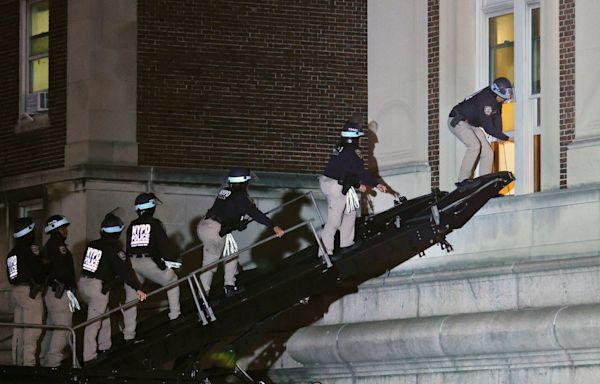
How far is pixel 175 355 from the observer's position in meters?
23.1

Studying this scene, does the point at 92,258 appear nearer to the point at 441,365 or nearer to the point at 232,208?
the point at 232,208

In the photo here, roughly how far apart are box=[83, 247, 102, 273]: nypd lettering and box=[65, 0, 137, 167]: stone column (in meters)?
5.58

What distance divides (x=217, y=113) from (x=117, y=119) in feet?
6.36

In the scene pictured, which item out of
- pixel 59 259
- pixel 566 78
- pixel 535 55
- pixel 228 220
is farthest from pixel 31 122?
pixel 566 78

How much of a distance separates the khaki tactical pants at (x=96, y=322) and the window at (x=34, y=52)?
7781mm

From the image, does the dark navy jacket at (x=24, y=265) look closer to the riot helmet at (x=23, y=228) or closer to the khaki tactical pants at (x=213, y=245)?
the riot helmet at (x=23, y=228)

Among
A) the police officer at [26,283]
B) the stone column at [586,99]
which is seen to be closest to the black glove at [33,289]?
the police officer at [26,283]

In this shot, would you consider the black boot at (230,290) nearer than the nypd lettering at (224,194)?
Yes

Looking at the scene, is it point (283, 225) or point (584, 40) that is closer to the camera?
point (584, 40)

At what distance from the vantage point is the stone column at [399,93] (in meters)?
26.6

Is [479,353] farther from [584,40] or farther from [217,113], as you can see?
[217,113]

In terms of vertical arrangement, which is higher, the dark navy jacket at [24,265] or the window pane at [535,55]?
the window pane at [535,55]

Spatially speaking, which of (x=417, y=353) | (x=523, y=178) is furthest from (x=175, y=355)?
(x=523, y=178)

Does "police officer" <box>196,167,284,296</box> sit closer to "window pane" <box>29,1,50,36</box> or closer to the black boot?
the black boot
